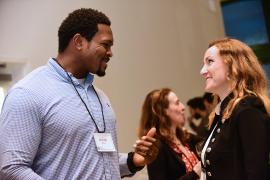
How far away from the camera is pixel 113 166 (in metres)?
1.76

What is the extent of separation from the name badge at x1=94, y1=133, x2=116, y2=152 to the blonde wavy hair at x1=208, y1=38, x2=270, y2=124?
0.55 meters

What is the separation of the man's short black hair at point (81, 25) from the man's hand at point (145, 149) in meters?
0.53

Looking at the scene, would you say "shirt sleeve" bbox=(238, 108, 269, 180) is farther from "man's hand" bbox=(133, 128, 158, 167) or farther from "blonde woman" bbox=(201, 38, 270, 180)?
"man's hand" bbox=(133, 128, 158, 167)

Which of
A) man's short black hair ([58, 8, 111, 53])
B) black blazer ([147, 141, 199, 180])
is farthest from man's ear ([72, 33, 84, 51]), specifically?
black blazer ([147, 141, 199, 180])

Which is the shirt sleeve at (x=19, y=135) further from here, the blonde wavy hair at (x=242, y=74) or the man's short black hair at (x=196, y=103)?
the man's short black hair at (x=196, y=103)

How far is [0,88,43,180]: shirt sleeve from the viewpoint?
149 centimetres

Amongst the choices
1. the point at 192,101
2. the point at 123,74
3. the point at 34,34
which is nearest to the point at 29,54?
the point at 34,34

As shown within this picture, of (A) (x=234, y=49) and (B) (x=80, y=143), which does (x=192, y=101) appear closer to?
(A) (x=234, y=49)

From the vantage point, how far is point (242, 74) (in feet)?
6.33

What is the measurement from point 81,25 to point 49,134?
0.55m

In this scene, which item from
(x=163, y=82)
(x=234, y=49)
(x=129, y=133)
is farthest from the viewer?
(x=163, y=82)

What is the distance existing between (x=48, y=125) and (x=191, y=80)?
11.2 ft

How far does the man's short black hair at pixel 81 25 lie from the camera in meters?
1.85

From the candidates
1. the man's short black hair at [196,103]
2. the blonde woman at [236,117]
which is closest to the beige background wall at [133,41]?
the man's short black hair at [196,103]
